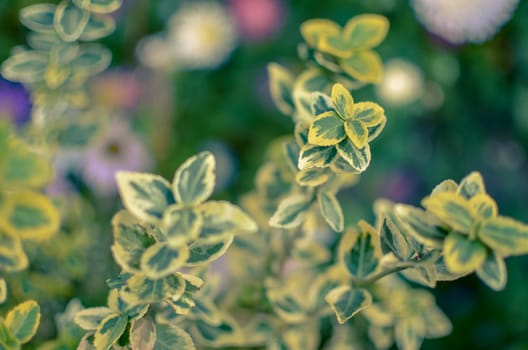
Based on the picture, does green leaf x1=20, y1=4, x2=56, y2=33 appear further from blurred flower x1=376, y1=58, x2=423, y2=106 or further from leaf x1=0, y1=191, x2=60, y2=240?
blurred flower x1=376, y1=58, x2=423, y2=106

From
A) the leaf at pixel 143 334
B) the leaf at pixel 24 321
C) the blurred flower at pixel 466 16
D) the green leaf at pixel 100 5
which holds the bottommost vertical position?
the blurred flower at pixel 466 16

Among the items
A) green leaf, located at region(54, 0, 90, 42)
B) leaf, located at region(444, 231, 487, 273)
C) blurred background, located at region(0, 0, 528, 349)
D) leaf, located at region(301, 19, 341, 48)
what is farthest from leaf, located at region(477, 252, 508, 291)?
blurred background, located at region(0, 0, 528, 349)

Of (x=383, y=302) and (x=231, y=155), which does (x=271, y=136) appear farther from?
(x=383, y=302)

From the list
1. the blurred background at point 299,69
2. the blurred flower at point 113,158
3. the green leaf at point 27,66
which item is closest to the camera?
the green leaf at point 27,66

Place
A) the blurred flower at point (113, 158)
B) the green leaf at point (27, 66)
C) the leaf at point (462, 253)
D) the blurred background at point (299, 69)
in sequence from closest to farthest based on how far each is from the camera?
the leaf at point (462, 253) < the green leaf at point (27, 66) < the blurred flower at point (113, 158) < the blurred background at point (299, 69)

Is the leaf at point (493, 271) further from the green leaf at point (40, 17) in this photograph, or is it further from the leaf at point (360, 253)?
the green leaf at point (40, 17)

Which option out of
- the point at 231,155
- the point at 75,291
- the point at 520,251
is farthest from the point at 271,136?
the point at 520,251

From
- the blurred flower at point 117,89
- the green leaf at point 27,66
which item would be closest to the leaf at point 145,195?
the green leaf at point 27,66
